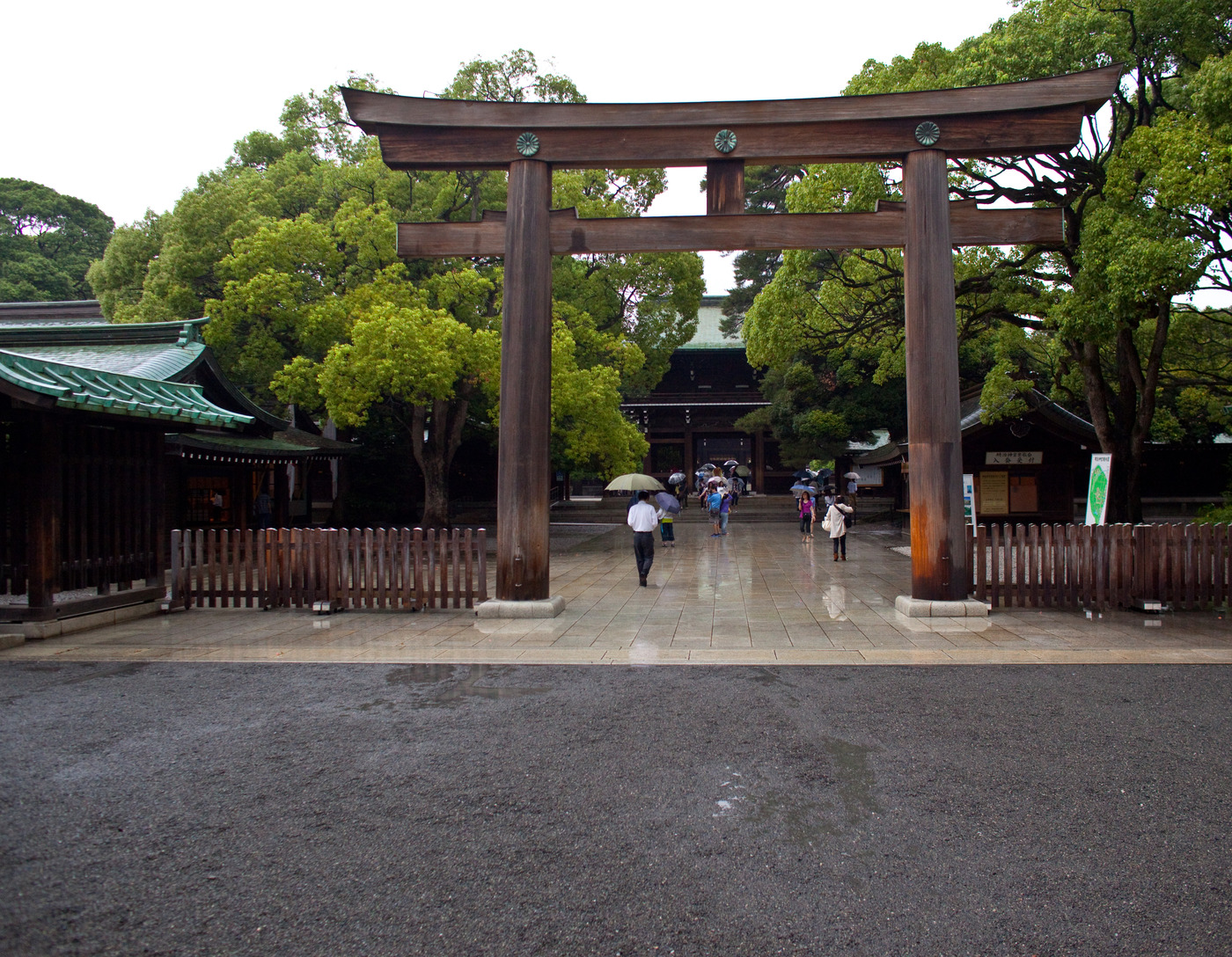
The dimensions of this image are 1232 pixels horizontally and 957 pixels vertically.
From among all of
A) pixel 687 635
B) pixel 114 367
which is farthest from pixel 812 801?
pixel 114 367

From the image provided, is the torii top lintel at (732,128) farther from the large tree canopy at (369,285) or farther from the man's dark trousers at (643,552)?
the large tree canopy at (369,285)

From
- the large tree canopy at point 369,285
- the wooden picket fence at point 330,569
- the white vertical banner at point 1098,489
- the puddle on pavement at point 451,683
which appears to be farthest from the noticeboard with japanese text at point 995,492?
the puddle on pavement at point 451,683

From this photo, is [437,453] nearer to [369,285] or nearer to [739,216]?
[369,285]

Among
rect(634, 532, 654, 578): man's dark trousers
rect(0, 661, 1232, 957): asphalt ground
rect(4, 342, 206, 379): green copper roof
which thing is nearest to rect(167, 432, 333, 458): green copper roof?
rect(4, 342, 206, 379): green copper roof

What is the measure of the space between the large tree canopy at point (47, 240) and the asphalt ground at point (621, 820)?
37.9 meters

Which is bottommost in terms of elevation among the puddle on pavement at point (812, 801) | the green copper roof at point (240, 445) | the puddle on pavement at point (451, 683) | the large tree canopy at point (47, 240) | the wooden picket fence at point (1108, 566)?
the puddle on pavement at point (812, 801)

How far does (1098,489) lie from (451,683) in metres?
9.65

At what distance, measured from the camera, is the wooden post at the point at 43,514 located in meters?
8.16

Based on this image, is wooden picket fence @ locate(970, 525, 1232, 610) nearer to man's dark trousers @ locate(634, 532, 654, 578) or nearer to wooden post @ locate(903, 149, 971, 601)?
wooden post @ locate(903, 149, 971, 601)

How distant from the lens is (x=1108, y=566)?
9.08 meters

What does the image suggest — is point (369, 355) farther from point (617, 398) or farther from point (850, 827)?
point (850, 827)

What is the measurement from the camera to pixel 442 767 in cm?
423

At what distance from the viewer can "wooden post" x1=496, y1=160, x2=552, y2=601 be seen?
9.19 meters

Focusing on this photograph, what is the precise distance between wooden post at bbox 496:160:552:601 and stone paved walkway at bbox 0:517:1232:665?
30.7 inches
